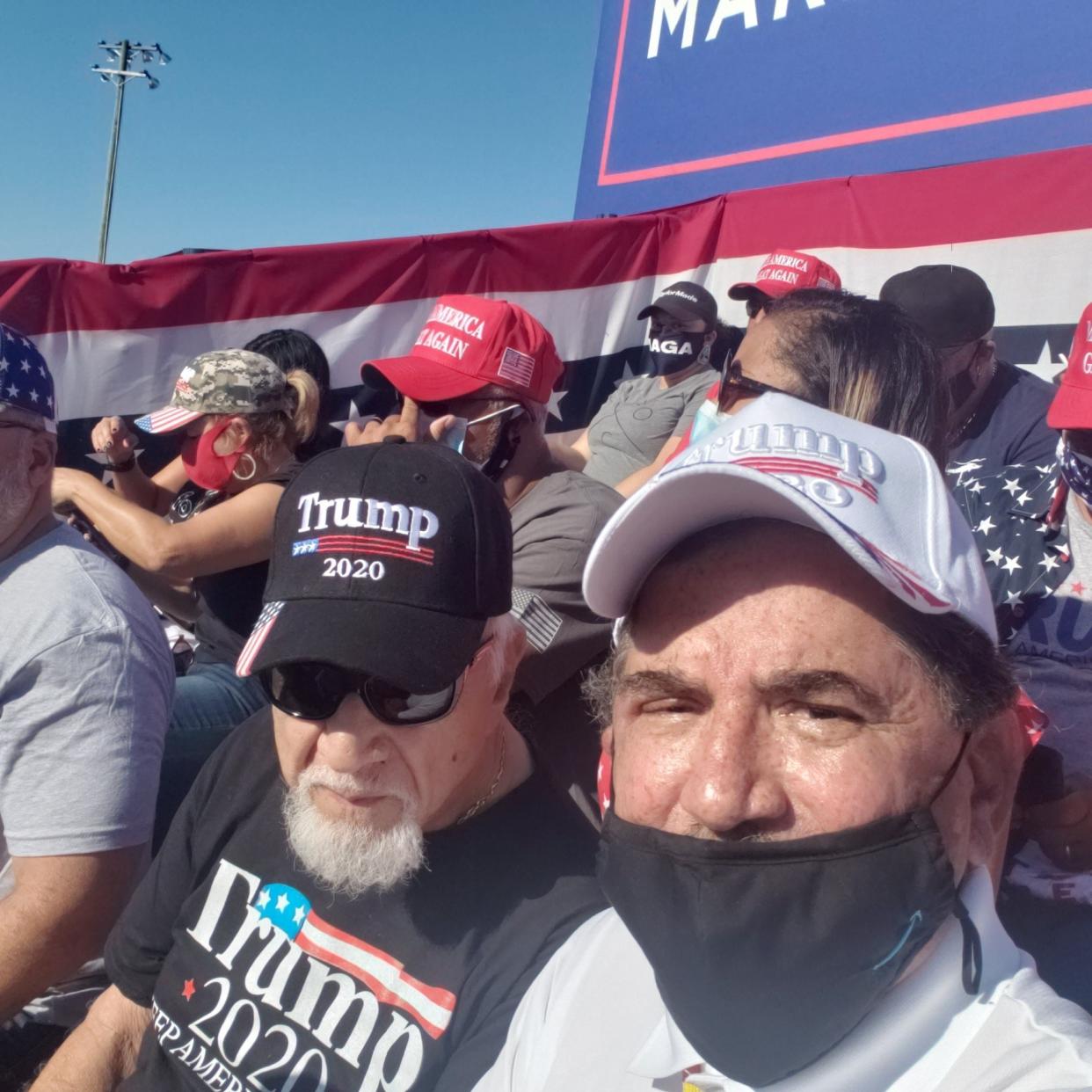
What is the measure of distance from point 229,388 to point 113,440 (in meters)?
0.87

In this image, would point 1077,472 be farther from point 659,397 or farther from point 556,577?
point 659,397

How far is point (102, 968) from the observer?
2.36 meters

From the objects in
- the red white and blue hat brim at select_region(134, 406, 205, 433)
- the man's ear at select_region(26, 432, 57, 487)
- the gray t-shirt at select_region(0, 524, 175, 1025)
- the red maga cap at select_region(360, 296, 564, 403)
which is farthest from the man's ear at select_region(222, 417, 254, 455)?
the gray t-shirt at select_region(0, 524, 175, 1025)

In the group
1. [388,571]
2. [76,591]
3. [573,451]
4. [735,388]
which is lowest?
[573,451]

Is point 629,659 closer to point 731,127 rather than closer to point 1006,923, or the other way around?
point 1006,923

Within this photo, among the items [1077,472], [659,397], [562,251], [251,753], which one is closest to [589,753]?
[251,753]

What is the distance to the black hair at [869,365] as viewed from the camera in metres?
2.09

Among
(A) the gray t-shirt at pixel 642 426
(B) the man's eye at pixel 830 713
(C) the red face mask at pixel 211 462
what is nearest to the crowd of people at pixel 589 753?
(B) the man's eye at pixel 830 713

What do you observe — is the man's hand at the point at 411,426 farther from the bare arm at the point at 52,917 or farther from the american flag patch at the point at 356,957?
the american flag patch at the point at 356,957

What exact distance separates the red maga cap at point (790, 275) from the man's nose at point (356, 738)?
3263mm

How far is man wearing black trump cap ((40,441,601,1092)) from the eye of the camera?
1561 millimetres

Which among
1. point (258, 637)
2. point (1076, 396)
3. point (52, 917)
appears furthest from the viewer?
point (1076, 396)

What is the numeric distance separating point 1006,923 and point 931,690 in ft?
3.42

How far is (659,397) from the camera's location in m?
4.92
